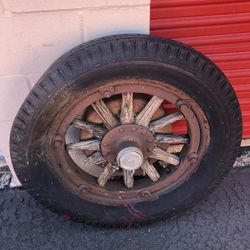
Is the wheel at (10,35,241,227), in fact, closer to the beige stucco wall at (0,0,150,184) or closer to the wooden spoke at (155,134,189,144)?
the wooden spoke at (155,134,189,144)

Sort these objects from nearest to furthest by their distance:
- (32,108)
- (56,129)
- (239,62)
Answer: (32,108) < (56,129) < (239,62)

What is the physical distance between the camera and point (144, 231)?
2340 millimetres

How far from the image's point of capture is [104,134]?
6.97 ft

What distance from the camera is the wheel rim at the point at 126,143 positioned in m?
2.02

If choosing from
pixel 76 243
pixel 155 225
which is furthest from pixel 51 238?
pixel 155 225

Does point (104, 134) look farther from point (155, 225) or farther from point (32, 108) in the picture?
point (155, 225)

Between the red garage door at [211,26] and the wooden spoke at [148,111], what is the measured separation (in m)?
0.42

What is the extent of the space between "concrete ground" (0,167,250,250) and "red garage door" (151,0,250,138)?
862mm

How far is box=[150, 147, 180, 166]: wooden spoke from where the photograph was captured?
2225 mm

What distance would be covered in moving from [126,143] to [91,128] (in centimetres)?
20

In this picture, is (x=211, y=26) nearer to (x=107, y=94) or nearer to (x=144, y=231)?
(x=107, y=94)

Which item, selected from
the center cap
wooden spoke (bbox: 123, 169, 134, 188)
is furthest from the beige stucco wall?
wooden spoke (bbox: 123, 169, 134, 188)

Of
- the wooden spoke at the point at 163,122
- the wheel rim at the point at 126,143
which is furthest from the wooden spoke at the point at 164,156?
the wooden spoke at the point at 163,122

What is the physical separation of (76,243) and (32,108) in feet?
2.80
